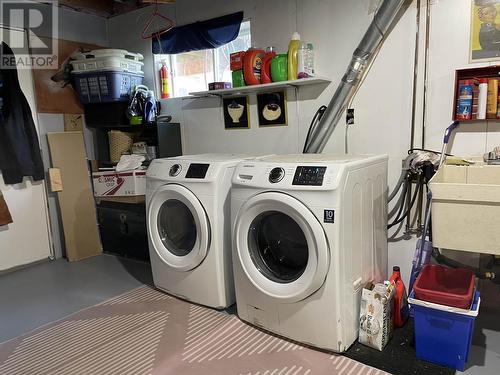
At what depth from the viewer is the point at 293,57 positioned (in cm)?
262

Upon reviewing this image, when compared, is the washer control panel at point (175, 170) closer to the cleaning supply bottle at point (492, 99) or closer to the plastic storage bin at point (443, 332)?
the plastic storage bin at point (443, 332)

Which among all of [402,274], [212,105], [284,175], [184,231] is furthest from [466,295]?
[212,105]

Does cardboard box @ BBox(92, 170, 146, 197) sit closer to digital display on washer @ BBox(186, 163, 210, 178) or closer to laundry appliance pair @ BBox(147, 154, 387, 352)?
laundry appliance pair @ BBox(147, 154, 387, 352)

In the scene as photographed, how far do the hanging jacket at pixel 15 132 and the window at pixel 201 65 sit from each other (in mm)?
1277

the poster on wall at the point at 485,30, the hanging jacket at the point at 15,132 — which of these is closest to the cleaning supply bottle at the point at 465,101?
the poster on wall at the point at 485,30

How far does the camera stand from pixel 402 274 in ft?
8.46

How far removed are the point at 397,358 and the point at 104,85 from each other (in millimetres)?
3182

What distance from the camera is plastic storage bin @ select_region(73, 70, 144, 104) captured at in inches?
133

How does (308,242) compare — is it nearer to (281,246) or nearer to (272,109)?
(281,246)

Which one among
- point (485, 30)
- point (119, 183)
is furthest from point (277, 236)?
point (119, 183)

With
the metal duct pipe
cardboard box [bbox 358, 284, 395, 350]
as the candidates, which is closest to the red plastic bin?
cardboard box [bbox 358, 284, 395, 350]

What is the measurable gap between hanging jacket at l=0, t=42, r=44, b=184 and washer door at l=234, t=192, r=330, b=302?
2.37m

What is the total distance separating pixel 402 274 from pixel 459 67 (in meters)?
1.39

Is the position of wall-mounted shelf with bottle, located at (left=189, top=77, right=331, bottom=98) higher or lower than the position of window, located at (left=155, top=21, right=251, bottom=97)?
lower
